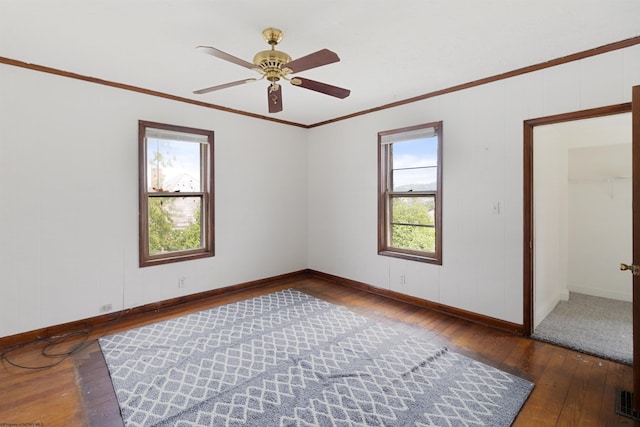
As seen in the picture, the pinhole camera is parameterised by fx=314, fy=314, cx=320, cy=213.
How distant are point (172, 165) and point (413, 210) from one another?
10.1 ft

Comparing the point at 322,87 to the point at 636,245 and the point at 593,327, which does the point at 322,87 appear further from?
the point at 593,327

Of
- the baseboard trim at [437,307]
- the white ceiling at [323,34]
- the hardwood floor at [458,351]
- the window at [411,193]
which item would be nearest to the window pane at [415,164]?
the window at [411,193]

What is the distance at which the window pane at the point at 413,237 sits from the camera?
388 centimetres

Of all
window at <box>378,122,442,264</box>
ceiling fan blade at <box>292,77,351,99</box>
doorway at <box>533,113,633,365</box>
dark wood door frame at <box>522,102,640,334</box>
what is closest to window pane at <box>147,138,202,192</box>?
ceiling fan blade at <box>292,77,351,99</box>

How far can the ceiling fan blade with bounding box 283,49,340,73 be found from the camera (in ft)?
6.44

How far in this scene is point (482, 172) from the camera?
3.29 meters

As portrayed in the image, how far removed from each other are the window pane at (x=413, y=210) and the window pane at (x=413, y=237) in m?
0.08

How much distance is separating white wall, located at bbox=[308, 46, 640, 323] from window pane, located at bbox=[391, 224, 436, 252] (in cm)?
23

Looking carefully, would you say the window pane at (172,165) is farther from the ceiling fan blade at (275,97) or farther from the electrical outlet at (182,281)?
the ceiling fan blade at (275,97)

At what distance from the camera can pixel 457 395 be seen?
211cm

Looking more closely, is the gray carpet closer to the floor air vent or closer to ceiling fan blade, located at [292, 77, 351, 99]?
the floor air vent

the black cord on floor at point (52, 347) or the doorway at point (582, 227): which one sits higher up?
the doorway at point (582, 227)

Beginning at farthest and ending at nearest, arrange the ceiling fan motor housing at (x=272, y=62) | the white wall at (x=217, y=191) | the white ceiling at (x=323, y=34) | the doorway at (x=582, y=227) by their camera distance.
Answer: the doorway at (x=582, y=227) → the white wall at (x=217, y=191) → the ceiling fan motor housing at (x=272, y=62) → the white ceiling at (x=323, y=34)

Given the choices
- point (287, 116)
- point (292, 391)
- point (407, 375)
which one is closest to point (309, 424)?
point (292, 391)
